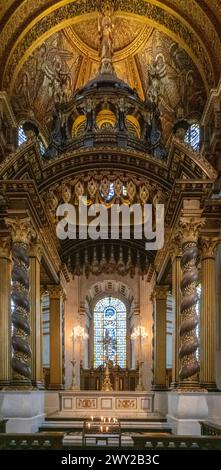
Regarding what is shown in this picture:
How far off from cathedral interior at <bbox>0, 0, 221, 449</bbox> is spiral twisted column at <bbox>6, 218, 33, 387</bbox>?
30 millimetres

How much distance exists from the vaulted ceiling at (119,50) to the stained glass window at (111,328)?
10.0 m

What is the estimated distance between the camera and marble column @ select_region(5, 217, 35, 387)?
13891mm

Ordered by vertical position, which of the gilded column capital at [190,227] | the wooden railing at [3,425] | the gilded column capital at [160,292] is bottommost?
the wooden railing at [3,425]

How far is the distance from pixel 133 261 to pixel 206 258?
8.11m

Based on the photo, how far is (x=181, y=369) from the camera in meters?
13.8

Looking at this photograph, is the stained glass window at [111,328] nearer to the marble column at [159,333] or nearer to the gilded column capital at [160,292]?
the marble column at [159,333]

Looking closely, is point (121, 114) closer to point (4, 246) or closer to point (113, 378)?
point (4, 246)

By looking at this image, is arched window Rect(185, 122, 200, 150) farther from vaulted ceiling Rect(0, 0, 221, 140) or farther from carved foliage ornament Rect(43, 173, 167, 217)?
carved foliage ornament Rect(43, 173, 167, 217)

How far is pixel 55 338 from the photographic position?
21.6m

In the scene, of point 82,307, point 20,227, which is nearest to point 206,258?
point 20,227

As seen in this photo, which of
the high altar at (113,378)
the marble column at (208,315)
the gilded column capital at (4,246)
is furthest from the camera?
the high altar at (113,378)

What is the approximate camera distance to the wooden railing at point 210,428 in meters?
11.1

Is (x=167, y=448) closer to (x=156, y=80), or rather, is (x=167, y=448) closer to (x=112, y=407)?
(x=112, y=407)

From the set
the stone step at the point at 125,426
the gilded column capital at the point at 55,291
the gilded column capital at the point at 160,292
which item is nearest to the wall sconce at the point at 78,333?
the gilded column capital at the point at 55,291
